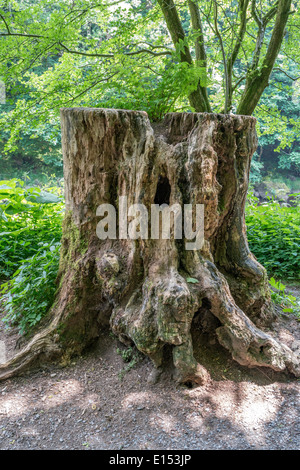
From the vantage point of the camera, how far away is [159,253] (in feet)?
8.79

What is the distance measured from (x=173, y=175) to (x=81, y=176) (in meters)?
0.78

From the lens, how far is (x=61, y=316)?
2885 mm

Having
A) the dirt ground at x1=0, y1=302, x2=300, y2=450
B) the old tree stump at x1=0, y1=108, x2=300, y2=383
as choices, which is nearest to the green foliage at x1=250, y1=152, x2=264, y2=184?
the old tree stump at x1=0, y1=108, x2=300, y2=383

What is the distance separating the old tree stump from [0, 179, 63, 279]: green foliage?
74.8 inches

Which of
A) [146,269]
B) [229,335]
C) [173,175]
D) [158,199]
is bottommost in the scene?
[229,335]

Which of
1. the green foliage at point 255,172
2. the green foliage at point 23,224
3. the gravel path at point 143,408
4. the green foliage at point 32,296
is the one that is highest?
the green foliage at point 255,172

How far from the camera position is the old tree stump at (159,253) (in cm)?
248

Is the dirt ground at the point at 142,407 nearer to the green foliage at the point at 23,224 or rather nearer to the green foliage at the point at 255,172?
the green foliage at the point at 23,224

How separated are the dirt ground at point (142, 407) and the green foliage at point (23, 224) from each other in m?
2.35

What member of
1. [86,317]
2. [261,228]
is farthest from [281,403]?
[261,228]

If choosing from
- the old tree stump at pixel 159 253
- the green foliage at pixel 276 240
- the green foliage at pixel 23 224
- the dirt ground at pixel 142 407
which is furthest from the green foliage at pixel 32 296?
the green foliage at pixel 276 240

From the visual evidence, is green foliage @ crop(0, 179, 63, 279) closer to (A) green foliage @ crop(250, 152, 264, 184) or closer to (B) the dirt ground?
(B) the dirt ground
